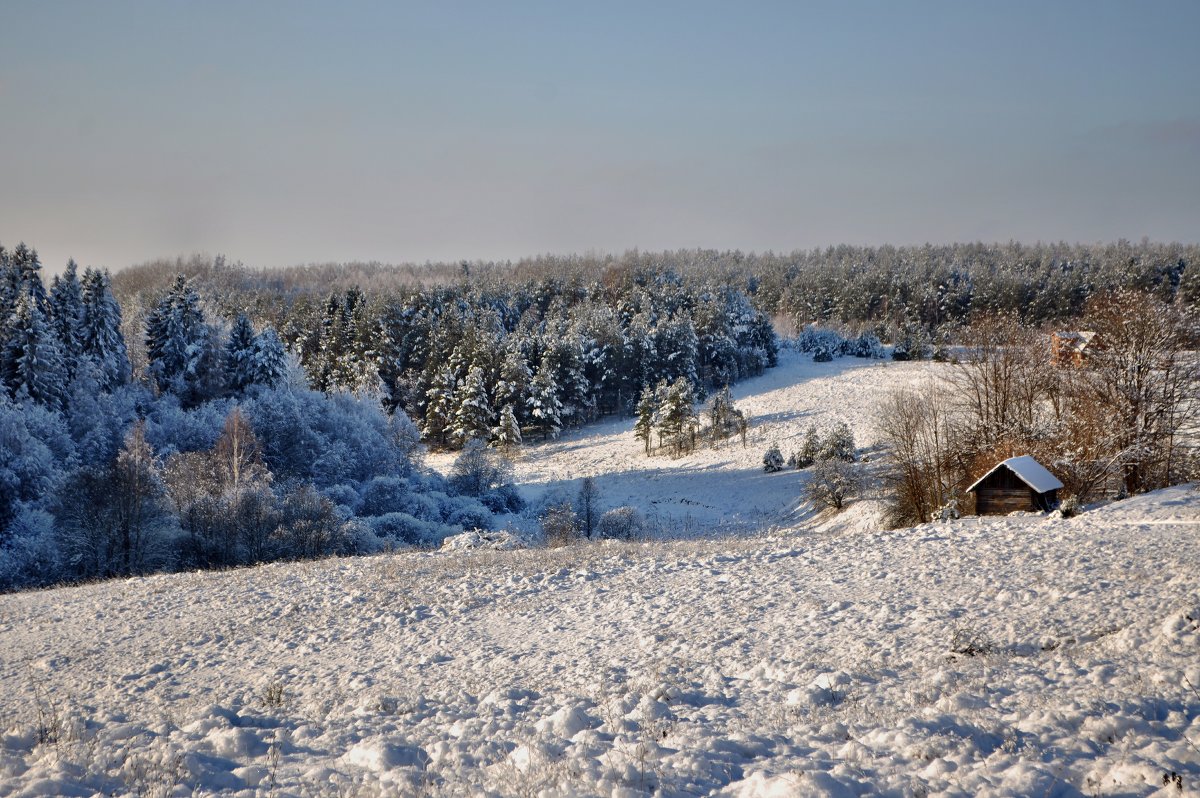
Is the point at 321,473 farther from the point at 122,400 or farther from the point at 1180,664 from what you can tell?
the point at 1180,664

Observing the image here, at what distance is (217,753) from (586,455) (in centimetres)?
5828

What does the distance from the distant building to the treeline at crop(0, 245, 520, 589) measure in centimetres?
2726

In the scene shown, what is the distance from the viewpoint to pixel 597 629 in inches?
444

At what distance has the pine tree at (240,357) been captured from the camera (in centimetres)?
5091

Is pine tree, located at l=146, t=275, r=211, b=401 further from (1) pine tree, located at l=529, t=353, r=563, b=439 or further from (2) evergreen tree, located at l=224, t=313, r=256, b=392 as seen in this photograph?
(1) pine tree, located at l=529, t=353, r=563, b=439

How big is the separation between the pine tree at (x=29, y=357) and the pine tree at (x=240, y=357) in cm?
1168

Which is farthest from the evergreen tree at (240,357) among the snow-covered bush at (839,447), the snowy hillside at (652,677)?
the snow-covered bush at (839,447)

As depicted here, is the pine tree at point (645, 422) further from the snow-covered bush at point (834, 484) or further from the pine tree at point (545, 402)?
the snow-covered bush at point (834, 484)

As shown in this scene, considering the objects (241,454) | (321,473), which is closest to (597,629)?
(241,454)

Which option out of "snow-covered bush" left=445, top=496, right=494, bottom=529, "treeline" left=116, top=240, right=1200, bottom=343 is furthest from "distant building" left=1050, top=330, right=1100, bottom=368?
"treeline" left=116, top=240, right=1200, bottom=343

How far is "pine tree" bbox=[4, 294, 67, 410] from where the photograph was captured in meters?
39.8

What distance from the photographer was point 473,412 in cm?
7112

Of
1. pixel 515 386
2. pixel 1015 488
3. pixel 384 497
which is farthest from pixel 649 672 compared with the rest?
pixel 515 386

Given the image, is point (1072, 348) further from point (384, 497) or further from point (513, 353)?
point (513, 353)
